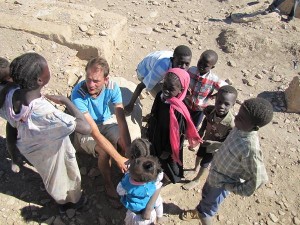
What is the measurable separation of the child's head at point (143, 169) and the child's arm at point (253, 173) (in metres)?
0.64

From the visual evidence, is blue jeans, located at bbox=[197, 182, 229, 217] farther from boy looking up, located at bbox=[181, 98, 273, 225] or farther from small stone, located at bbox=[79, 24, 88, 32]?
small stone, located at bbox=[79, 24, 88, 32]

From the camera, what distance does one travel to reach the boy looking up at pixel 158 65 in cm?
333

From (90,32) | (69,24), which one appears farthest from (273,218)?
(69,24)

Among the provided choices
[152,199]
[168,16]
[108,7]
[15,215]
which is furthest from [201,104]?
[108,7]

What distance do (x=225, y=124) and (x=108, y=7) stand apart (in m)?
5.20

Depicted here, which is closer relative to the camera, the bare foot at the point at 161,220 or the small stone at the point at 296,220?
the bare foot at the point at 161,220

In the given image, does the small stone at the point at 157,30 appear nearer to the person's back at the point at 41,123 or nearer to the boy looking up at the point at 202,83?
the boy looking up at the point at 202,83

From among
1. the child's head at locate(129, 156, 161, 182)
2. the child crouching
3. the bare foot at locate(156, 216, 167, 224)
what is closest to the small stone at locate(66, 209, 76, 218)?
the child crouching

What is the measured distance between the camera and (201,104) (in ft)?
11.8

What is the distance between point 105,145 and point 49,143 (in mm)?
664

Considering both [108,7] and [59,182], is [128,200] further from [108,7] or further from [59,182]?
[108,7]

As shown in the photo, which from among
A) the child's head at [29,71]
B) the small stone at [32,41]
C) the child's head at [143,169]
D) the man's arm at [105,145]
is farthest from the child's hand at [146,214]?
the small stone at [32,41]

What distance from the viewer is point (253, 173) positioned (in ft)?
7.57

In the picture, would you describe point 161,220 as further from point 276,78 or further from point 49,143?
point 276,78
